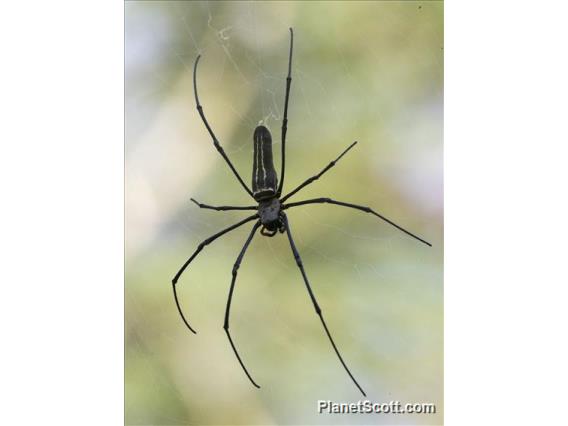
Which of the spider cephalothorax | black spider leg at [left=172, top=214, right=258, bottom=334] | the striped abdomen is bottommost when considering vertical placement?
black spider leg at [left=172, top=214, right=258, bottom=334]

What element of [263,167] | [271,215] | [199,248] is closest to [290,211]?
[271,215]

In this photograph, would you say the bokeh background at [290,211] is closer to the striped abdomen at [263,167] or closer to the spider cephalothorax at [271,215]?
the spider cephalothorax at [271,215]

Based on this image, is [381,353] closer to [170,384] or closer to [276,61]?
[170,384]

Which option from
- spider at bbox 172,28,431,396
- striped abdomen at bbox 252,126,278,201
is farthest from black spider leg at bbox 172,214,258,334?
striped abdomen at bbox 252,126,278,201

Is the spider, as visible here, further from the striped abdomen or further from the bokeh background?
the bokeh background

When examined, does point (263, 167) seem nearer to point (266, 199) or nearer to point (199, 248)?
point (266, 199)
